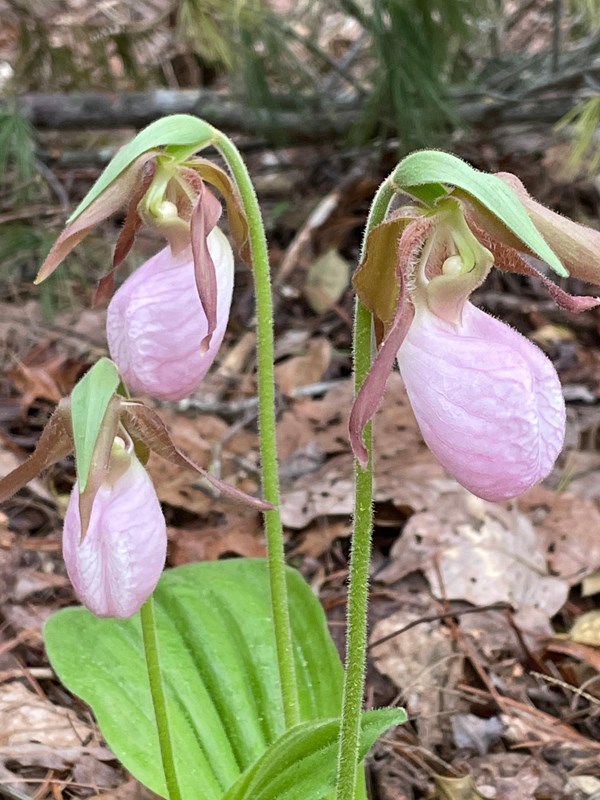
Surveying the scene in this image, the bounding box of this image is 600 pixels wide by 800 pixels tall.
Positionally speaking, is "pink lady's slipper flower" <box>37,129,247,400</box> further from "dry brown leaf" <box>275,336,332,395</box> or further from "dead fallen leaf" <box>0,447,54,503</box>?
"dry brown leaf" <box>275,336,332,395</box>

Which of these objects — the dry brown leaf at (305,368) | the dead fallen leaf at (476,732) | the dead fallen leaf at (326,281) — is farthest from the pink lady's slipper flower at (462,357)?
the dead fallen leaf at (326,281)

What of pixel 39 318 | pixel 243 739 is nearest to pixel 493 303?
pixel 39 318

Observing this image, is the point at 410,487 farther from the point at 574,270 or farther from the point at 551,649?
the point at 574,270

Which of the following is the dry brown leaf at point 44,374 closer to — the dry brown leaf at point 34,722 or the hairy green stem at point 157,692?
the dry brown leaf at point 34,722

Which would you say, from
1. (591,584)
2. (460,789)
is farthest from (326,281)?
(460,789)

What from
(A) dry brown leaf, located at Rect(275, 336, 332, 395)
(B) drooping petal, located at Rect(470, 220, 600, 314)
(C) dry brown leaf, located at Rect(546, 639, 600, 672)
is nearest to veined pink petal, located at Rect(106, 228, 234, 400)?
(B) drooping petal, located at Rect(470, 220, 600, 314)

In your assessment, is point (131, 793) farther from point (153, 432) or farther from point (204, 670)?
point (153, 432)
